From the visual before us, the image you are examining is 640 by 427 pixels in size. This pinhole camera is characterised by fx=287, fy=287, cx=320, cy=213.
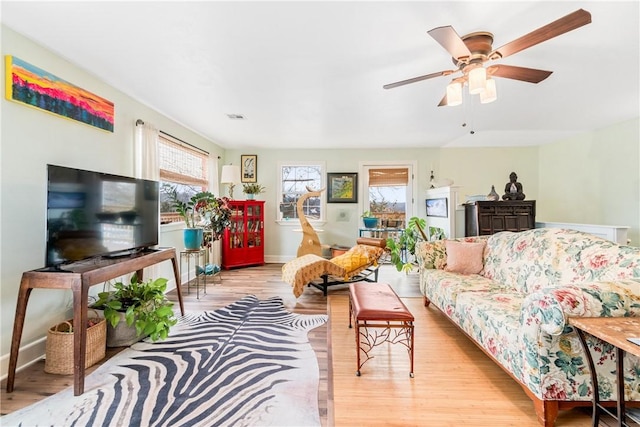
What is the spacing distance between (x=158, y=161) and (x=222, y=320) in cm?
211

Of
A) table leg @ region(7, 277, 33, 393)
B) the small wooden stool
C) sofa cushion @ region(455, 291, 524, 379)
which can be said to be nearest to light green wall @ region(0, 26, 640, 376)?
table leg @ region(7, 277, 33, 393)

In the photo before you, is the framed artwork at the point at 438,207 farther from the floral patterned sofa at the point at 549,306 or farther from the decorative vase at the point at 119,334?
the decorative vase at the point at 119,334

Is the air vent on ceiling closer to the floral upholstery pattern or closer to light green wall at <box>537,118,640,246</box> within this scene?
the floral upholstery pattern

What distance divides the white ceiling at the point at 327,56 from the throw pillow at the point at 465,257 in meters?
1.71

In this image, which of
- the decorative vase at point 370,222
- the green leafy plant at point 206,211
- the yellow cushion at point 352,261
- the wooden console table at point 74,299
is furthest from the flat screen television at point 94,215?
the decorative vase at point 370,222

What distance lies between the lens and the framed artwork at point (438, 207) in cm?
504

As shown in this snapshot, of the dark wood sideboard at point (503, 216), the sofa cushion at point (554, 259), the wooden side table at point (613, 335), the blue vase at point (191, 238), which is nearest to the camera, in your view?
the wooden side table at point (613, 335)

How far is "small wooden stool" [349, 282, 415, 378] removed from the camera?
80.2 inches

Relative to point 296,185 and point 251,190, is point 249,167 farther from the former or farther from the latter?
point 296,185

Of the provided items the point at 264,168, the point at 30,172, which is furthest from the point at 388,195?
the point at 30,172

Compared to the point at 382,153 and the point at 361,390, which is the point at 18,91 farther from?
the point at 382,153

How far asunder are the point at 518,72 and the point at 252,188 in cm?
454

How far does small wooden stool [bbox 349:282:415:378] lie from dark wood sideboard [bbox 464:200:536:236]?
8.96 feet

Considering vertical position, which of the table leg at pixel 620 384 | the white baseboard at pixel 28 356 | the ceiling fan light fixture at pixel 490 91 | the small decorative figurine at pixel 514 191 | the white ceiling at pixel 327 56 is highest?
the white ceiling at pixel 327 56
